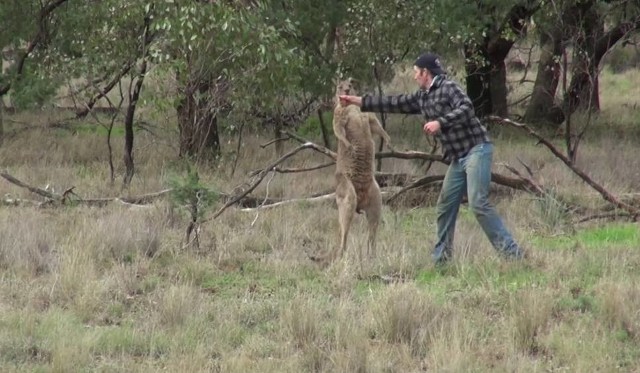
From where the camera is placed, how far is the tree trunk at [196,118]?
557 inches

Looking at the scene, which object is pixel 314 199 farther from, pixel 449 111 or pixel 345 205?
pixel 449 111

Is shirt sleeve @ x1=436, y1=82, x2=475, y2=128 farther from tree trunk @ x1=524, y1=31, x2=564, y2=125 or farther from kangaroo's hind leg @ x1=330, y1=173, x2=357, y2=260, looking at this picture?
tree trunk @ x1=524, y1=31, x2=564, y2=125

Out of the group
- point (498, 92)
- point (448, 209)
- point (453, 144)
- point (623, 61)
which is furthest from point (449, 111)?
point (623, 61)

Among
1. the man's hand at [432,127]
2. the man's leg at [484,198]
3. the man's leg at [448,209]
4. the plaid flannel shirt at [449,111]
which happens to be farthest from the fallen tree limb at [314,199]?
the man's hand at [432,127]

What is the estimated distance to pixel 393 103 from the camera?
9.29 metres

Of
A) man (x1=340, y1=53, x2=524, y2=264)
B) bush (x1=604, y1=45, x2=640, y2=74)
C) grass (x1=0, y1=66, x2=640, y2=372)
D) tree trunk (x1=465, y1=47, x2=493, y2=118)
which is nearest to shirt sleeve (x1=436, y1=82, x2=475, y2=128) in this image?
man (x1=340, y1=53, x2=524, y2=264)

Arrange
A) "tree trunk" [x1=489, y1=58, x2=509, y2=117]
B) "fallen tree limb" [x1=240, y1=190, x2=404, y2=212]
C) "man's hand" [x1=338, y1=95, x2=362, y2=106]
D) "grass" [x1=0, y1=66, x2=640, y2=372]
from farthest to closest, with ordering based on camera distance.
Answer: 1. "tree trunk" [x1=489, y1=58, x2=509, y2=117]
2. "fallen tree limb" [x1=240, y1=190, x2=404, y2=212]
3. "man's hand" [x1=338, y1=95, x2=362, y2=106]
4. "grass" [x1=0, y1=66, x2=640, y2=372]

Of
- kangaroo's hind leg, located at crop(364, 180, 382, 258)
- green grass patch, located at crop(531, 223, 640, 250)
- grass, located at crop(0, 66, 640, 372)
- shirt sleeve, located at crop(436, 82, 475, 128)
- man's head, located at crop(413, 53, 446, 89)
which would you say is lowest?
green grass patch, located at crop(531, 223, 640, 250)

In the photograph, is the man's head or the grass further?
the man's head

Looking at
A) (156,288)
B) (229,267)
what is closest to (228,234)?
(229,267)

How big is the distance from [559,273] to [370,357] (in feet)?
9.14

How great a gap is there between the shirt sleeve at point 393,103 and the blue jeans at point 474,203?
623mm

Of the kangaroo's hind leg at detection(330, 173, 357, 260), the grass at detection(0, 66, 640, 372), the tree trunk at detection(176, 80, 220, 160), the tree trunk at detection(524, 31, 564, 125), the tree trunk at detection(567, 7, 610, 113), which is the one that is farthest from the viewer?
the tree trunk at detection(524, 31, 564, 125)

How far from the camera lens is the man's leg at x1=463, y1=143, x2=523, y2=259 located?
8.89 m
